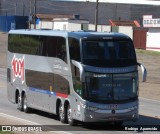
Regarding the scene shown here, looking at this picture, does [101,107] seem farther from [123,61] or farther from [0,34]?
[0,34]

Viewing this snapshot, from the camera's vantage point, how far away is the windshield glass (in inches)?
814

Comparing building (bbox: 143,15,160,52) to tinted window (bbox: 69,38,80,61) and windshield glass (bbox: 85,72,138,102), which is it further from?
windshield glass (bbox: 85,72,138,102)

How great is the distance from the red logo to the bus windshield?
598 centimetres

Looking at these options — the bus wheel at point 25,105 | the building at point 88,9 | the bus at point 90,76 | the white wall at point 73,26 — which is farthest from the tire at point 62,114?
the building at point 88,9

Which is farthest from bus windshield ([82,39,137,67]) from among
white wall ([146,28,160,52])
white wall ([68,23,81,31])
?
white wall ([68,23,81,31])

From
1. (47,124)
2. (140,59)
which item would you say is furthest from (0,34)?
(47,124)

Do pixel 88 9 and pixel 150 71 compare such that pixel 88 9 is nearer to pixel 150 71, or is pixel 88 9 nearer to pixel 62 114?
pixel 150 71

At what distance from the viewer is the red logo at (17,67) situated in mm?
26508

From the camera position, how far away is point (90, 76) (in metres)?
20.7

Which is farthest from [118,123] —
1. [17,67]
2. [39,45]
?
[17,67]

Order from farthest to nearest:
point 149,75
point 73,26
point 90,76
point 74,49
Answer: point 73,26 → point 149,75 → point 74,49 → point 90,76

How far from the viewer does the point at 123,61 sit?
70.1 ft

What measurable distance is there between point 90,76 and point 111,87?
2.72 feet

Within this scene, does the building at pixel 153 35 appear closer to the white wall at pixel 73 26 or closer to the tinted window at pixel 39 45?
the white wall at pixel 73 26
